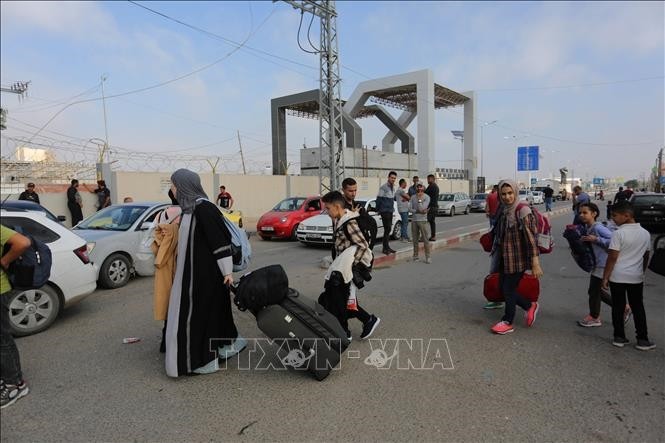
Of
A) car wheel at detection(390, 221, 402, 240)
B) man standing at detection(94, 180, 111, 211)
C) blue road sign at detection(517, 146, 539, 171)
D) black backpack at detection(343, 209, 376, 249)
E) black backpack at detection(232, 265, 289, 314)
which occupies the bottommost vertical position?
car wheel at detection(390, 221, 402, 240)

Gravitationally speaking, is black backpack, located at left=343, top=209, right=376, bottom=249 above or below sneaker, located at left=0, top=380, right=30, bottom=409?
above

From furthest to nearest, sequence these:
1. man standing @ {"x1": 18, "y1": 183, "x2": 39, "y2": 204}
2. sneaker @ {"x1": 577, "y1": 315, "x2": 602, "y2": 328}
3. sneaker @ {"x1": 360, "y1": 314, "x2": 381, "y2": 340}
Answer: man standing @ {"x1": 18, "y1": 183, "x2": 39, "y2": 204}
sneaker @ {"x1": 577, "y1": 315, "x2": 602, "y2": 328}
sneaker @ {"x1": 360, "y1": 314, "x2": 381, "y2": 340}

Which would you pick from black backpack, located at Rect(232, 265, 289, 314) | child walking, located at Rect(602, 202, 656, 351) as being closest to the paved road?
child walking, located at Rect(602, 202, 656, 351)

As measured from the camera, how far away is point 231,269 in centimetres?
357

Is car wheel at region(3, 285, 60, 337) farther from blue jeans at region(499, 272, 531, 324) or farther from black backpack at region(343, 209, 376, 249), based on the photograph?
blue jeans at region(499, 272, 531, 324)

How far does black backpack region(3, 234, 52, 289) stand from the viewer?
9.93 feet

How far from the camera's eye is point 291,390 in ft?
11.2

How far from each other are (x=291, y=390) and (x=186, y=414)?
2.61 feet

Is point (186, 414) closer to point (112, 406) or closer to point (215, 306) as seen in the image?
point (112, 406)

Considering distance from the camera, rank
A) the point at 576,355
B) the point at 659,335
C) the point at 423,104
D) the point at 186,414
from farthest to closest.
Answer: the point at 423,104
the point at 659,335
the point at 576,355
the point at 186,414

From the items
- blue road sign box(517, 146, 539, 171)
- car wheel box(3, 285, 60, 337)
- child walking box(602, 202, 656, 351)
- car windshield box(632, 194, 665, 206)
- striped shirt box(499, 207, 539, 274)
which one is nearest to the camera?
child walking box(602, 202, 656, 351)

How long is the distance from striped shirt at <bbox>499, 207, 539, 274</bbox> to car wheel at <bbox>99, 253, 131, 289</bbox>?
237 inches

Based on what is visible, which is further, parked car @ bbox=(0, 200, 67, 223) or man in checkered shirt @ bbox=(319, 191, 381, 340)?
parked car @ bbox=(0, 200, 67, 223)

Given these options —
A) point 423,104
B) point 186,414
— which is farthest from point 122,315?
point 423,104
